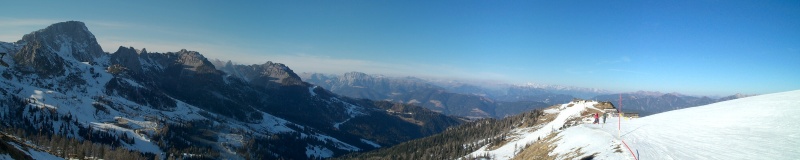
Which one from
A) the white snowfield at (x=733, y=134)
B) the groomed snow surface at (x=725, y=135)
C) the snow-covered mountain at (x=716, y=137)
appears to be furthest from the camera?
the snow-covered mountain at (x=716, y=137)

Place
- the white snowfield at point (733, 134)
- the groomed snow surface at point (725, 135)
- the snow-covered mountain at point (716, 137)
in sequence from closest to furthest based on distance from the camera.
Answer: the white snowfield at point (733, 134)
the groomed snow surface at point (725, 135)
the snow-covered mountain at point (716, 137)

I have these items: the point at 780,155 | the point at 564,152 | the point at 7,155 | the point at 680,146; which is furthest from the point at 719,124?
the point at 7,155

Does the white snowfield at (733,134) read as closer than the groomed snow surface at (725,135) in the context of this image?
Yes

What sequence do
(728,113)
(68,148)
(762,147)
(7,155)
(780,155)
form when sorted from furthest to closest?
(68,148) → (7,155) → (728,113) → (762,147) → (780,155)

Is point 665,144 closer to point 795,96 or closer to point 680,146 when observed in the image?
point 680,146

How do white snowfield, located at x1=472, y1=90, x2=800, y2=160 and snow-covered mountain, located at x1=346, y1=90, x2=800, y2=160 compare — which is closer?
white snowfield, located at x1=472, y1=90, x2=800, y2=160

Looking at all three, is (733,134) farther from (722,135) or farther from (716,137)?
(716,137)

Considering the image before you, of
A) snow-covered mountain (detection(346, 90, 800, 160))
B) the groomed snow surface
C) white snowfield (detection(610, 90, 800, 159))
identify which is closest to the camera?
white snowfield (detection(610, 90, 800, 159))

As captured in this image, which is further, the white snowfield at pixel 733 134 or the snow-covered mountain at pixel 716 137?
the snow-covered mountain at pixel 716 137
